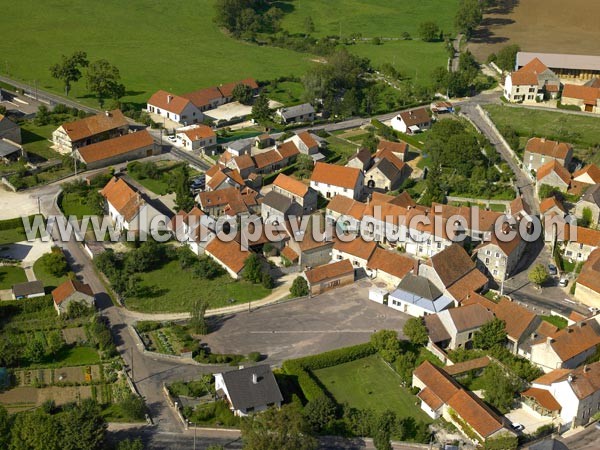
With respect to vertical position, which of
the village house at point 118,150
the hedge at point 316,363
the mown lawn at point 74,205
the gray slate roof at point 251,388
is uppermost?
the village house at point 118,150

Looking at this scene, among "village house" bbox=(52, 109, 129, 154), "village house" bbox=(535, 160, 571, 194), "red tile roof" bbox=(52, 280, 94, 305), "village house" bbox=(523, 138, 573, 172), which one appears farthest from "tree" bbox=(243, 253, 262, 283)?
"village house" bbox=(523, 138, 573, 172)

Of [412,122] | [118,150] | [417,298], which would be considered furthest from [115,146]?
[417,298]

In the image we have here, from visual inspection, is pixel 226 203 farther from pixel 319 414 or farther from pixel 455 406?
pixel 455 406

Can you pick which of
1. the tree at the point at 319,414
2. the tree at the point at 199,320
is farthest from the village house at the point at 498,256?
the tree at the point at 199,320

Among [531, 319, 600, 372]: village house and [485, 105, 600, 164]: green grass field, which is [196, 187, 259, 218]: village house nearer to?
[531, 319, 600, 372]: village house

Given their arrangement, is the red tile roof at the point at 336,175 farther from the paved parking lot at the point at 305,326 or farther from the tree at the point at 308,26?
the tree at the point at 308,26

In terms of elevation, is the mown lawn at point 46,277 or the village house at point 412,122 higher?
the village house at point 412,122

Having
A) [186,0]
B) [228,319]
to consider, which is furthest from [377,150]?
[186,0]
